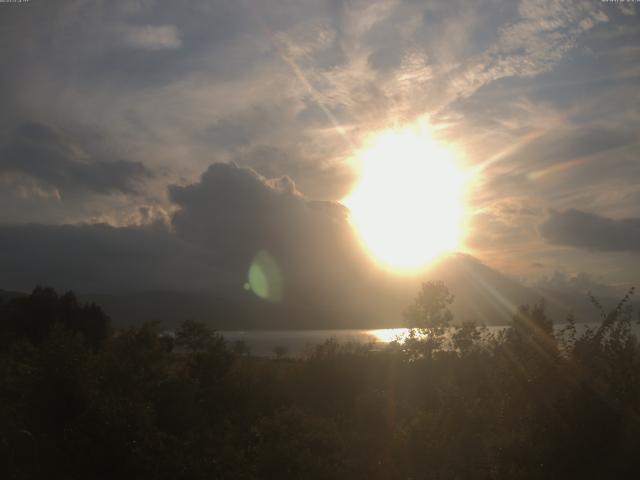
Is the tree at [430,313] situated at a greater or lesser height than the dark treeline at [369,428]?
greater

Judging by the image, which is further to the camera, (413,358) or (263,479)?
(413,358)

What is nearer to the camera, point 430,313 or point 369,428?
point 369,428

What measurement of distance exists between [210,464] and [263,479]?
1.39 meters

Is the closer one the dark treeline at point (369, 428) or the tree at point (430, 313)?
the dark treeline at point (369, 428)

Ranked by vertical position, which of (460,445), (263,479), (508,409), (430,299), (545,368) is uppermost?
(430,299)

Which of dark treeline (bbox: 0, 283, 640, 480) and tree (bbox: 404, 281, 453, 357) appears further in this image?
tree (bbox: 404, 281, 453, 357)

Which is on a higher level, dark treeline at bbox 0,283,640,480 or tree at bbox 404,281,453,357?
tree at bbox 404,281,453,357

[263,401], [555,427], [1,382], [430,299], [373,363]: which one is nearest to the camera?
[555,427]

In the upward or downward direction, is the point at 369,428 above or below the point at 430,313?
below

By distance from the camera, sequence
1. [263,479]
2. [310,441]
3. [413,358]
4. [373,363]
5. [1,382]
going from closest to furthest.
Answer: [263,479], [310,441], [1,382], [373,363], [413,358]

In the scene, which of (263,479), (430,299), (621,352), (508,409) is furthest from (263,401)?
(430,299)

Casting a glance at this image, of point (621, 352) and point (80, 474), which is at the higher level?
point (621, 352)

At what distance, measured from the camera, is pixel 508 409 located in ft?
37.6

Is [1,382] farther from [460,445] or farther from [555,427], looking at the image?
[555,427]
